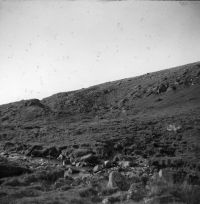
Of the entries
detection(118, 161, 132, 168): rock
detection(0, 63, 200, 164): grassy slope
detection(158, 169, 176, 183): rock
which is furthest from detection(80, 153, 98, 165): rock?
detection(158, 169, 176, 183): rock

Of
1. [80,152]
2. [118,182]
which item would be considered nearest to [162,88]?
[80,152]

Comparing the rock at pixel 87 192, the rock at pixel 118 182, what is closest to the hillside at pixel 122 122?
the rock at pixel 118 182

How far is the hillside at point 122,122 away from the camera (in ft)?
72.3

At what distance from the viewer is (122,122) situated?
35.7m

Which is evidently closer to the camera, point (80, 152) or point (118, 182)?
point (118, 182)

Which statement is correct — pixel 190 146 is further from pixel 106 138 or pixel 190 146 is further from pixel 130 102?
pixel 130 102

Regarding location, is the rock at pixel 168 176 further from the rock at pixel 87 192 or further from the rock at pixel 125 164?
the rock at pixel 125 164

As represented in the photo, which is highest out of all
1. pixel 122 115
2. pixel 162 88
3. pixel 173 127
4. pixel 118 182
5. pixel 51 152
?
pixel 162 88

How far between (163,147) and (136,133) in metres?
5.69

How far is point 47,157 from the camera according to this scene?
826 inches

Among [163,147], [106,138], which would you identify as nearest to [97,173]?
[163,147]

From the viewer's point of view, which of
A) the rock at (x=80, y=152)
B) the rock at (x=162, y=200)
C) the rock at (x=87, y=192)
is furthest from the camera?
the rock at (x=80, y=152)

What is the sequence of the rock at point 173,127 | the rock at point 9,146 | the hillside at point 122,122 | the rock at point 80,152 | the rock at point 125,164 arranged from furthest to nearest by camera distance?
1. the rock at point 173,127
2. the rock at point 9,146
3. the hillside at point 122,122
4. the rock at point 80,152
5. the rock at point 125,164

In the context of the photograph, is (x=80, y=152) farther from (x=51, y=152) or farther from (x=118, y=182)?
(x=118, y=182)
